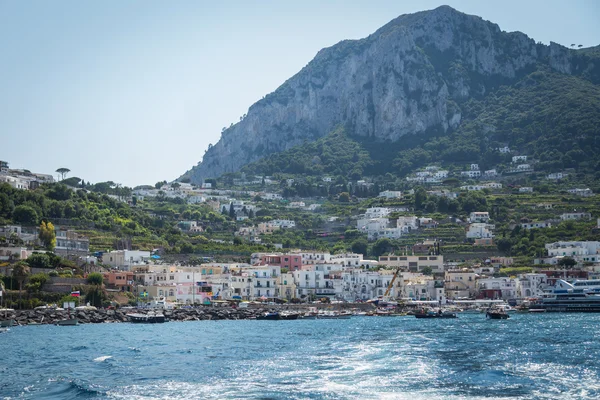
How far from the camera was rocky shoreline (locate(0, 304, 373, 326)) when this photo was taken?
73238mm

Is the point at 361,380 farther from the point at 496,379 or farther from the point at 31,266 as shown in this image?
the point at 31,266

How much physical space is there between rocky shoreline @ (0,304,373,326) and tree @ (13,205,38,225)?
29.6 metres

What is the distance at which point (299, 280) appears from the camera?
108375 mm

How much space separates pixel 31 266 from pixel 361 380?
56.4m

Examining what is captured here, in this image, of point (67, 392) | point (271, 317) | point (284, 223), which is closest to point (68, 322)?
point (271, 317)

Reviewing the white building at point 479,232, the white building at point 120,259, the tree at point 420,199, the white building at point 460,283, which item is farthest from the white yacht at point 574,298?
the tree at point 420,199

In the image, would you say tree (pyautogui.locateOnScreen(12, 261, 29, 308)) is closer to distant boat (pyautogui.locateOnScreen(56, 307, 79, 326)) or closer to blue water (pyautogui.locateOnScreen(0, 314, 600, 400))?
distant boat (pyautogui.locateOnScreen(56, 307, 79, 326))

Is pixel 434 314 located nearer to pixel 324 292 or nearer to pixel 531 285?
pixel 324 292

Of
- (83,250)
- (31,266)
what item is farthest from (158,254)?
(31,266)

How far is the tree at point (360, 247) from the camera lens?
5546 inches

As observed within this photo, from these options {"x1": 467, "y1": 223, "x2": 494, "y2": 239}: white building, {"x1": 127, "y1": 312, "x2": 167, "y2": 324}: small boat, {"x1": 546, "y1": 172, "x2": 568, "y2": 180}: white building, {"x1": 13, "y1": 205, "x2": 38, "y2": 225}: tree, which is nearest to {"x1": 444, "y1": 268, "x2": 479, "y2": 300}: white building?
{"x1": 467, "y1": 223, "x2": 494, "y2": 239}: white building

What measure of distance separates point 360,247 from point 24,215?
5570cm

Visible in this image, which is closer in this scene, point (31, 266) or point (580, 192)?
point (31, 266)

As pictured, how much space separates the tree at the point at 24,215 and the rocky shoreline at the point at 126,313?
96.9 feet
